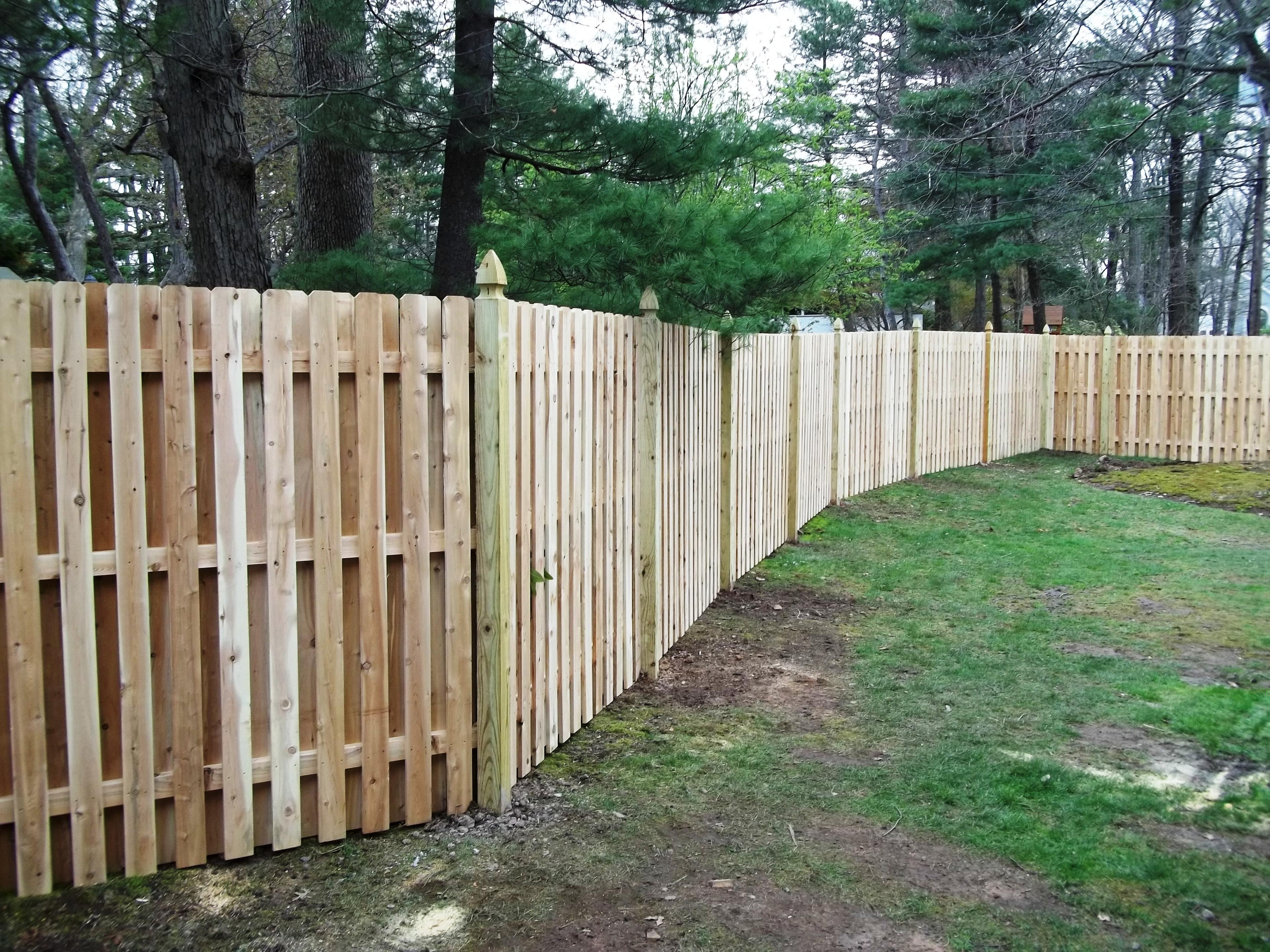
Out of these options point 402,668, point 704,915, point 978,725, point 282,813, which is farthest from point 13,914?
point 978,725

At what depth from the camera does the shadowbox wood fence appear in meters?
3.35

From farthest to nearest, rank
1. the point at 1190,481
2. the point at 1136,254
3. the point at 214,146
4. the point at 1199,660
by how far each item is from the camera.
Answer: the point at 1136,254 → the point at 1190,481 → the point at 214,146 → the point at 1199,660

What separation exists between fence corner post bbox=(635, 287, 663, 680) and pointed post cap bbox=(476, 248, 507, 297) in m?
1.88

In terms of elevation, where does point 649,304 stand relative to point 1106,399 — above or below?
above

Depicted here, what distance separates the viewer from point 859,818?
168 inches

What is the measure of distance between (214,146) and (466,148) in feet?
6.02

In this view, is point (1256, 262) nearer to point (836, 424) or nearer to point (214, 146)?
point (836, 424)

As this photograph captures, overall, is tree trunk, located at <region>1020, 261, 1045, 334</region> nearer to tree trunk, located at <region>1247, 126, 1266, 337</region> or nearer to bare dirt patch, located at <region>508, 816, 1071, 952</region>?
tree trunk, located at <region>1247, 126, 1266, 337</region>

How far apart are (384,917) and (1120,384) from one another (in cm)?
1660

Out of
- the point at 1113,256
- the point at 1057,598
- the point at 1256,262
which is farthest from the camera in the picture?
the point at 1113,256

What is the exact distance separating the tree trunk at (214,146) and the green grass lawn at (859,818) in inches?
156

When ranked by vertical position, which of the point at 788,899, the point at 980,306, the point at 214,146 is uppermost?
the point at 980,306

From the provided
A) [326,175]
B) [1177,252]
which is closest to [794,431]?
[326,175]

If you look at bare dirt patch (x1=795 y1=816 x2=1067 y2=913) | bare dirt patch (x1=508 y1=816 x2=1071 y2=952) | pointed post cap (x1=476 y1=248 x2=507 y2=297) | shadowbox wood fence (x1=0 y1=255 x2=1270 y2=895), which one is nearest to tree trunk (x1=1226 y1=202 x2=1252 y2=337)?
bare dirt patch (x1=795 y1=816 x2=1067 y2=913)
